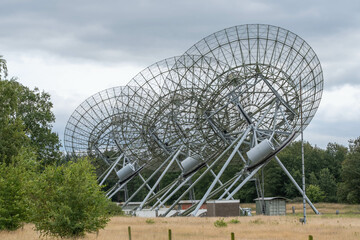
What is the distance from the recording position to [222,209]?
45094 millimetres

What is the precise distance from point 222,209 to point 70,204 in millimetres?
22327

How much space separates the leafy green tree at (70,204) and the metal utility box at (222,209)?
20379mm

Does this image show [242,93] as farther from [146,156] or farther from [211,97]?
[146,156]

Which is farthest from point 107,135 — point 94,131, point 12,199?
point 12,199

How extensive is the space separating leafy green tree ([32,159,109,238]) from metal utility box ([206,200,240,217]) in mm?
20379

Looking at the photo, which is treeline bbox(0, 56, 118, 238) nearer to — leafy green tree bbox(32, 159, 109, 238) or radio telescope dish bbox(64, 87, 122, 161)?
leafy green tree bbox(32, 159, 109, 238)

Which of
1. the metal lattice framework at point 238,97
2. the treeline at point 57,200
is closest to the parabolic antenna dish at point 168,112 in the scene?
the metal lattice framework at point 238,97

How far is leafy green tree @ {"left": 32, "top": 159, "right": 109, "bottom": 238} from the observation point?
24.4m

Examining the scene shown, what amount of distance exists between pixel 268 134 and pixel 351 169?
123ft

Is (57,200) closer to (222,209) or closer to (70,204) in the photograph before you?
(70,204)

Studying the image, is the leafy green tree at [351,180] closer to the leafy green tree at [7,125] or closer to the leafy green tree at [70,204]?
the leafy green tree at [7,125]

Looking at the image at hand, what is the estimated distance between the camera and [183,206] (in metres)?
67.5

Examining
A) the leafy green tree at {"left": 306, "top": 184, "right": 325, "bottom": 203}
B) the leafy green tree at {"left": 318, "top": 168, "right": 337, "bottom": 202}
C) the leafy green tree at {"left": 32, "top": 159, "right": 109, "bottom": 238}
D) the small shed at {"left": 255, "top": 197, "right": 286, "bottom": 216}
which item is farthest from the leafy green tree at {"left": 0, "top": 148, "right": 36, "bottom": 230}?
the leafy green tree at {"left": 318, "top": 168, "right": 337, "bottom": 202}

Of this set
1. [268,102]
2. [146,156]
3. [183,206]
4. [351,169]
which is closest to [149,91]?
[146,156]
